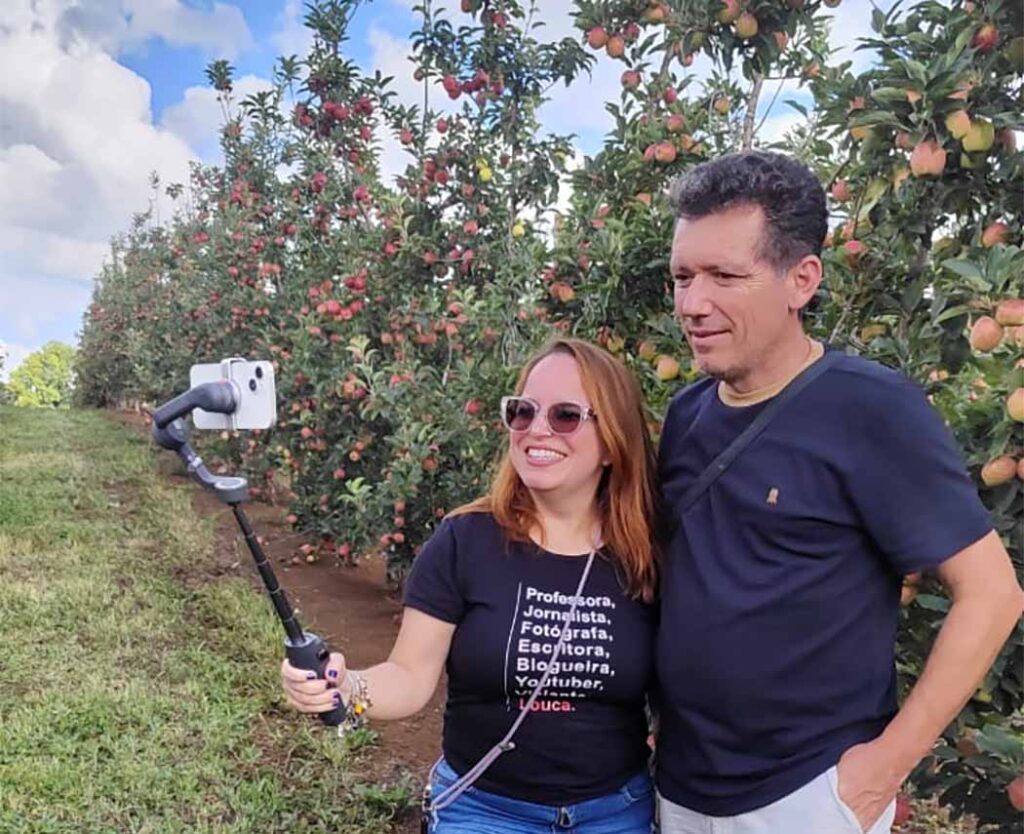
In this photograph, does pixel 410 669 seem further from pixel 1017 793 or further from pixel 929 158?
pixel 929 158

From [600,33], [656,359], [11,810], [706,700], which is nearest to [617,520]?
[706,700]

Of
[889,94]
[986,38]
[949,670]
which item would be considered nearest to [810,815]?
[949,670]

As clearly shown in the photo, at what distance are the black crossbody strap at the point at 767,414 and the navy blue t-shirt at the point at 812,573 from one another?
0.04 ft

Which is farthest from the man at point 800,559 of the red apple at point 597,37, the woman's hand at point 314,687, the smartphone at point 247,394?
the red apple at point 597,37

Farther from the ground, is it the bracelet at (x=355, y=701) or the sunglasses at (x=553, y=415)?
the sunglasses at (x=553, y=415)

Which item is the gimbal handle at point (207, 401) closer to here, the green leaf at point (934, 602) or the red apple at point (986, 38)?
the green leaf at point (934, 602)

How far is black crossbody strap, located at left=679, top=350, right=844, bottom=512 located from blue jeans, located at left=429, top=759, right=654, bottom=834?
2.07 ft

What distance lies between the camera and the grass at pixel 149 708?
3209mm

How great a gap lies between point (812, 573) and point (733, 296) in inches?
17.7

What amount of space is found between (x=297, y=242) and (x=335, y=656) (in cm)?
588

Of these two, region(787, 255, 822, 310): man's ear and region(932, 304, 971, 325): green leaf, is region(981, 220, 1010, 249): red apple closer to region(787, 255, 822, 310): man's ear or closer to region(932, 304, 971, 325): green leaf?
region(932, 304, 971, 325): green leaf

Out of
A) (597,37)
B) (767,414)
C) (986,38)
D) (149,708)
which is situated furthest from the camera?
(149,708)

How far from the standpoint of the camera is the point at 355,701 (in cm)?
160

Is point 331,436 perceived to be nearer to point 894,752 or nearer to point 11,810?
point 11,810
